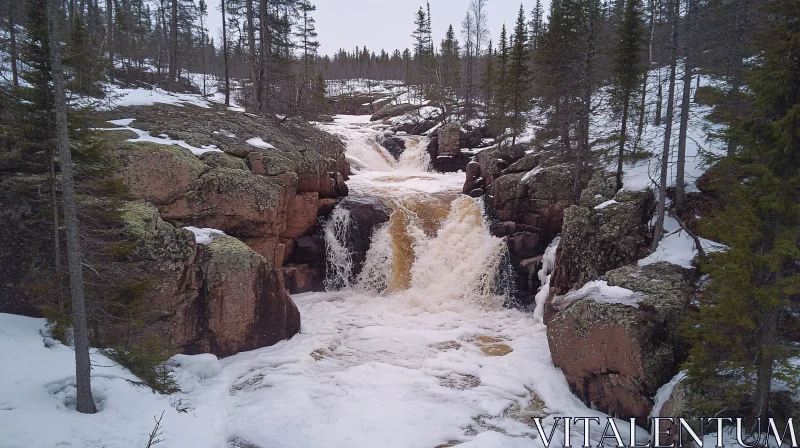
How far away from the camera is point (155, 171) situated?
12766 millimetres

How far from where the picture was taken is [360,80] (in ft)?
292

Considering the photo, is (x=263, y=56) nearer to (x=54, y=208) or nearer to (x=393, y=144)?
(x=393, y=144)

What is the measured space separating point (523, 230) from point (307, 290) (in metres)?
9.73

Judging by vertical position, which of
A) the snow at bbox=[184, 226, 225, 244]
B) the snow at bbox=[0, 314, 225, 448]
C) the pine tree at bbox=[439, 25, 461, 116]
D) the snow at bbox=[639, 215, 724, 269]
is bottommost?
the snow at bbox=[0, 314, 225, 448]

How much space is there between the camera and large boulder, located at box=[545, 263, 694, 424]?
8.39 metres

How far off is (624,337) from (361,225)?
12025 mm

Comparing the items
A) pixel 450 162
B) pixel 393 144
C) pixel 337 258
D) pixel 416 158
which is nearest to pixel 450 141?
pixel 450 162

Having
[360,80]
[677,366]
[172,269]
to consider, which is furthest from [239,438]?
[360,80]

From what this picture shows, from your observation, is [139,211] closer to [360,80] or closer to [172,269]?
[172,269]

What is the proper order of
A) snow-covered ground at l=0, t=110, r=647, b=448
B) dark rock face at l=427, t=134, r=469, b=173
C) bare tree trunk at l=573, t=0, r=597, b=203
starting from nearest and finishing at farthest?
snow-covered ground at l=0, t=110, r=647, b=448
bare tree trunk at l=573, t=0, r=597, b=203
dark rock face at l=427, t=134, r=469, b=173

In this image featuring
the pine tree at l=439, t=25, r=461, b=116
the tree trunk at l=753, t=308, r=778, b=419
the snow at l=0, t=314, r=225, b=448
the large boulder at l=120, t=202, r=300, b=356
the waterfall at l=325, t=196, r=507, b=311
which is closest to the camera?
the snow at l=0, t=314, r=225, b=448

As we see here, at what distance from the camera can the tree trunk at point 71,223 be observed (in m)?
5.84

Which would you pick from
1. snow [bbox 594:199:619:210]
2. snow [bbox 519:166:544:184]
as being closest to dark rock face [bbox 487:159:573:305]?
snow [bbox 519:166:544:184]

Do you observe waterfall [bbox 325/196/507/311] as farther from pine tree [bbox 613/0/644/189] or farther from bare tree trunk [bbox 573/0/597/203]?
pine tree [bbox 613/0/644/189]
